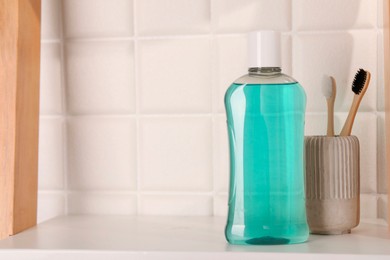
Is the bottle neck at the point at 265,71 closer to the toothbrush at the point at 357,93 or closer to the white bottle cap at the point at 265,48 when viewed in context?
the white bottle cap at the point at 265,48

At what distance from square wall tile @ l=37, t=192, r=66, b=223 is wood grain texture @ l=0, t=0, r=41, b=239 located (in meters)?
0.11

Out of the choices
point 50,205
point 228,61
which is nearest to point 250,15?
point 228,61

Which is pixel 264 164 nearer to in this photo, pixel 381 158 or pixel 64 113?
pixel 381 158

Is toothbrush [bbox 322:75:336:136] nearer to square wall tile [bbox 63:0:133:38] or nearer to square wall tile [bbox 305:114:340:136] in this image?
square wall tile [bbox 305:114:340:136]

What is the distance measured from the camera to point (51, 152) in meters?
0.94

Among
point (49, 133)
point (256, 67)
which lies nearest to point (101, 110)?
point (49, 133)

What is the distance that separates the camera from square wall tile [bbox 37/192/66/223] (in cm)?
94

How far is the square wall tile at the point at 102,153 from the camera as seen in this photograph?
0.92 meters

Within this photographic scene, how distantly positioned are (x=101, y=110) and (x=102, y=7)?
144mm

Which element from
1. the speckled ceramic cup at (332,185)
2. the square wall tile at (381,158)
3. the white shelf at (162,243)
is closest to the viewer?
the white shelf at (162,243)

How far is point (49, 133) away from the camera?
94 centimetres

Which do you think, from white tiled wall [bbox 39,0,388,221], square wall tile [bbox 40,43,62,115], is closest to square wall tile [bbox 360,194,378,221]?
white tiled wall [bbox 39,0,388,221]

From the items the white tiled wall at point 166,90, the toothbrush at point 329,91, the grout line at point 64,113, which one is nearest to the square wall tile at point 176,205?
the white tiled wall at point 166,90

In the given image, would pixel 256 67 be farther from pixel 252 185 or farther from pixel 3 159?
pixel 3 159
